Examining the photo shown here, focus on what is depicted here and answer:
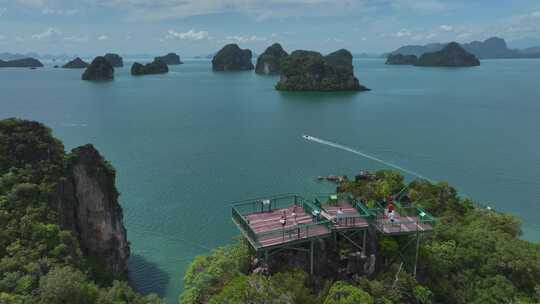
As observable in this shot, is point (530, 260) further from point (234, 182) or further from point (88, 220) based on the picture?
point (234, 182)

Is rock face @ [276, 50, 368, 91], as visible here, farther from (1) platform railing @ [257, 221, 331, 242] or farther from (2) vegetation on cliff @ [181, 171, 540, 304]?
(1) platform railing @ [257, 221, 331, 242]

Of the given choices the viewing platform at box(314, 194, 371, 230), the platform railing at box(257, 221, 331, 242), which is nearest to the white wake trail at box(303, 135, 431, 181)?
the viewing platform at box(314, 194, 371, 230)

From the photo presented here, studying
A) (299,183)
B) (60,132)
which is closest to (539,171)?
(299,183)

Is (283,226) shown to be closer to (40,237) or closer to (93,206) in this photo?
(40,237)

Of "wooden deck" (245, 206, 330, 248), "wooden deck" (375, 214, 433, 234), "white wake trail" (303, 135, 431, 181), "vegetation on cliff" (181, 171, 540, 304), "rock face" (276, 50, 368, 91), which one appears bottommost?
"white wake trail" (303, 135, 431, 181)

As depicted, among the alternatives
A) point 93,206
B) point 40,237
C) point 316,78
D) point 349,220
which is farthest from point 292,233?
point 316,78

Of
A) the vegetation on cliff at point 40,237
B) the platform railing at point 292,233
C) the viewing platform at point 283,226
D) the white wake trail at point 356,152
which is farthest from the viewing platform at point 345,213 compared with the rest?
the white wake trail at point 356,152
